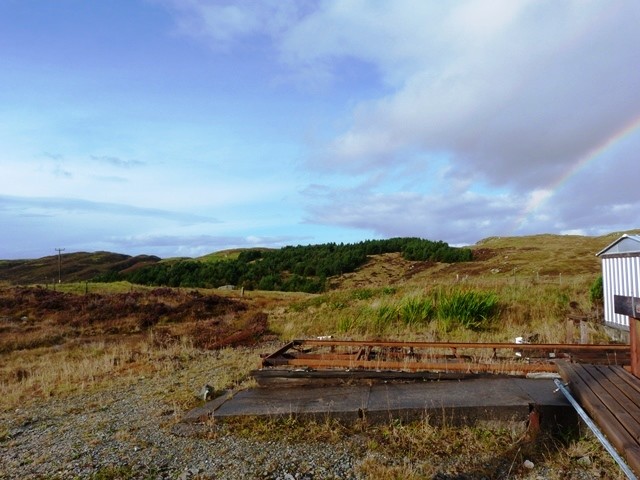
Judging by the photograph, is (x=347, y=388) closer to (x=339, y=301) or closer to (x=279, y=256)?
(x=339, y=301)

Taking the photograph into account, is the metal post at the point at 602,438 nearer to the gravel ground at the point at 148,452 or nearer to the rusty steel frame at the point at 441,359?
the gravel ground at the point at 148,452

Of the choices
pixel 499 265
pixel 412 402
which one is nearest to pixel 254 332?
pixel 412 402

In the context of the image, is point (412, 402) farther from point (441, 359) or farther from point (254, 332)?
point (254, 332)

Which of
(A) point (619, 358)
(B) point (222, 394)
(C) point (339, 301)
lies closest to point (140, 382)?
(B) point (222, 394)

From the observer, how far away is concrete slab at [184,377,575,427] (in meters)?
5.09

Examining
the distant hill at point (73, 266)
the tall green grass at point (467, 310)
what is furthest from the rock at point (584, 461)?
the distant hill at point (73, 266)

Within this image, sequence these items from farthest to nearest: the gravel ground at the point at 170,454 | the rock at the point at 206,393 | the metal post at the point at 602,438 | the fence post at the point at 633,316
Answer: the rock at the point at 206,393 → the gravel ground at the point at 170,454 → the fence post at the point at 633,316 → the metal post at the point at 602,438

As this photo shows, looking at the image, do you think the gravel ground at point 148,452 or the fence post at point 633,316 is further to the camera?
the gravel ground at point 148,452

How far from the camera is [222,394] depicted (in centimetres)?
683

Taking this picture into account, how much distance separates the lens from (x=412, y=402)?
5488mm

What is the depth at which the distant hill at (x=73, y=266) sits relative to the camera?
265ft

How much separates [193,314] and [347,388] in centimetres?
1765

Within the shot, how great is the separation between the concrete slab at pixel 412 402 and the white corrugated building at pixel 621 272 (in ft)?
19.1

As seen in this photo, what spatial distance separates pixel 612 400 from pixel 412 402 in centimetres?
209
